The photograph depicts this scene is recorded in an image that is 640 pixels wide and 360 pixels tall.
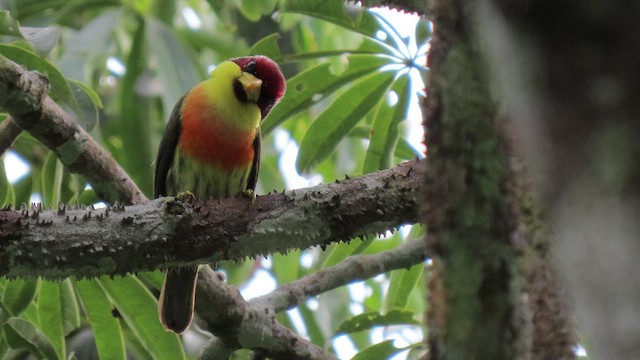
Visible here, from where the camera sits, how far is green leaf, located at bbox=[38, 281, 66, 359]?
10.2 ft

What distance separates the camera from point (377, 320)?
3.37m

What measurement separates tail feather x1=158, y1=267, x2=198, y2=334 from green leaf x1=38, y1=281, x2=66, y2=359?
0.35 m

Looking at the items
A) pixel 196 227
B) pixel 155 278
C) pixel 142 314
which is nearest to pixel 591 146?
pixel 196 227

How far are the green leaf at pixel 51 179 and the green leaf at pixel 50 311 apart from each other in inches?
12.1

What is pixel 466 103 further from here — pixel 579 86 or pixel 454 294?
pixel 579 86

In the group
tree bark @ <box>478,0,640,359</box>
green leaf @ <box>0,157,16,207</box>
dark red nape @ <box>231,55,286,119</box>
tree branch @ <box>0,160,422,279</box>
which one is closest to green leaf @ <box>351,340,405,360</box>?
tree branch @ <box>0,160,422,279</box>

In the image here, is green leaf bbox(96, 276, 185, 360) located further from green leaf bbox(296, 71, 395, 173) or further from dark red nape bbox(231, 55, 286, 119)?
dark red nape bbox(231, 55, 286, 119)

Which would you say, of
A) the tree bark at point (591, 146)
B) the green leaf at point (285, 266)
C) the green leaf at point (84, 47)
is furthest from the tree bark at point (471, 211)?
the green leaf at point (285, 266)

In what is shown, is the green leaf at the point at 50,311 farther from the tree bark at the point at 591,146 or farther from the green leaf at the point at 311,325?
the tree bark at the point at 591,146

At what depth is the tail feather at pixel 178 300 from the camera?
3.08m

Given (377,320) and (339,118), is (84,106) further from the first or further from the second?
(377,320)

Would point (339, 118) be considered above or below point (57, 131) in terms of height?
above

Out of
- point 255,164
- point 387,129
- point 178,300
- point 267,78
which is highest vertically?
point 267,78

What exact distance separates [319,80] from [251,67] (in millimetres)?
421
